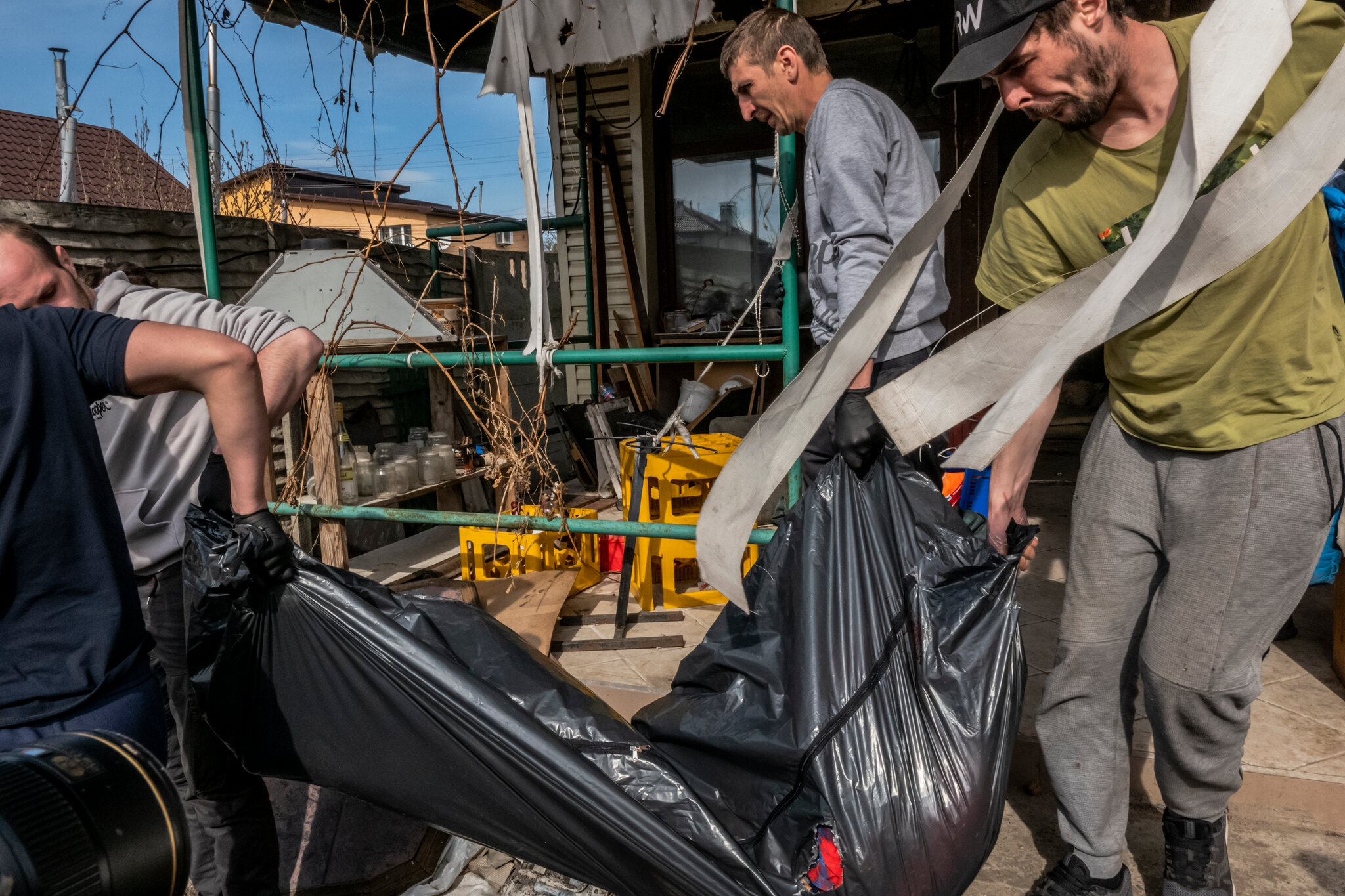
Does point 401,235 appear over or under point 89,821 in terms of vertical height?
over

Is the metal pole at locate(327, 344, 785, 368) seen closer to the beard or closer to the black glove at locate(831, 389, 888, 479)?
the black glove at locate(831, 389, 888, 479)

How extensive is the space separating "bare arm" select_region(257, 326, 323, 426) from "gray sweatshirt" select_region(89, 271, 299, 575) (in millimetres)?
52

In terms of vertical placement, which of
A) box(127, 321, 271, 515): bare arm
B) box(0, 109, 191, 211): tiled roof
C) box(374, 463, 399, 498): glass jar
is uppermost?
box(0, 109, 191, 211): tiled roof

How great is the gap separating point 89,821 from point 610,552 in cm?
295

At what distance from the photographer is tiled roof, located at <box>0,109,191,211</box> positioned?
7331mm

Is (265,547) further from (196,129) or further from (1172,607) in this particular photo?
(196,129)

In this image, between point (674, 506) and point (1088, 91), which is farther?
point (674, 506)

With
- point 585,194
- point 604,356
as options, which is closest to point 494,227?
point 585,194

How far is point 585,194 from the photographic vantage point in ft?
18.5

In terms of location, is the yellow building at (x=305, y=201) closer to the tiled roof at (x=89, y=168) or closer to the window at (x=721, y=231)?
the tiled roof at (x=89, y=168)

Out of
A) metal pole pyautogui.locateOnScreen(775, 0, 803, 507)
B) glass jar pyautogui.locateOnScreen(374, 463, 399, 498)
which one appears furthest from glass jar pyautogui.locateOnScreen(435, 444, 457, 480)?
metal pole pyautogui.locateOnScreen(775, 0, 803, 507)

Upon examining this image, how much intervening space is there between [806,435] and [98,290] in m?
1.74

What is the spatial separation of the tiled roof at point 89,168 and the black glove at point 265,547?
4.75m

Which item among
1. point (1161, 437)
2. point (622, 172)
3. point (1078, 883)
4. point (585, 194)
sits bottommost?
point (1078, 883)
